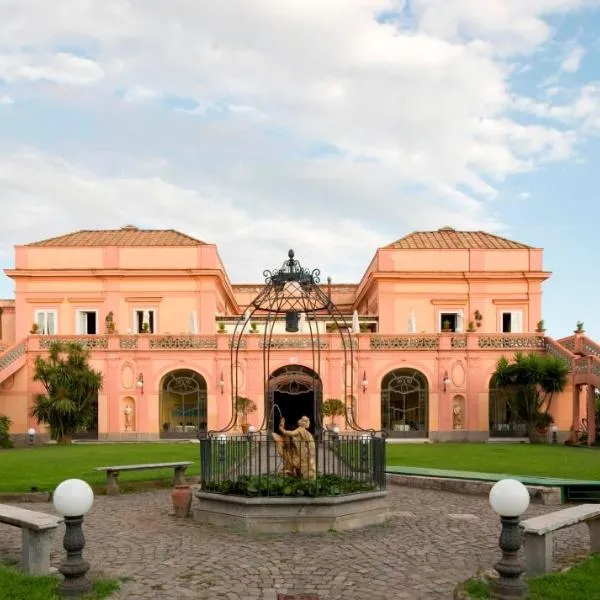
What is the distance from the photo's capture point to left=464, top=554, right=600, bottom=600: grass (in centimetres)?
594

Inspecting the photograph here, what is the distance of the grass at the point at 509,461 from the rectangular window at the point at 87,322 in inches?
692

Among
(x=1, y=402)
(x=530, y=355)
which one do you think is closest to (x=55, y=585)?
(x=530, y=355)

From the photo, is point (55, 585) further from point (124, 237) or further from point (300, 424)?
point (124, 237)

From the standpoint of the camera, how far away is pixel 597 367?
2572 cm

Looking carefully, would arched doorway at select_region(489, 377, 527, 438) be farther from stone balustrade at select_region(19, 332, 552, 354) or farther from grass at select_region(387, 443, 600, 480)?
grass at select_region(387, 443, 600, 480)

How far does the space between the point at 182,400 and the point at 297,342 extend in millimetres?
5705

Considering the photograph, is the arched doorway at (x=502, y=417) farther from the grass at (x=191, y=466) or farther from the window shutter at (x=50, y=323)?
the window shutter at (x=50, y=323)

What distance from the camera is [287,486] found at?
991cm

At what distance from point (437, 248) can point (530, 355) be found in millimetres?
8846

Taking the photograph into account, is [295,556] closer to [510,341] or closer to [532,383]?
[532,383]

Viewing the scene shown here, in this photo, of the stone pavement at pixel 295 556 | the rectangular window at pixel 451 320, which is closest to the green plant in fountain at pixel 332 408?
the rectangular window at pixel 451 320

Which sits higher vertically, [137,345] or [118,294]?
[118,294]

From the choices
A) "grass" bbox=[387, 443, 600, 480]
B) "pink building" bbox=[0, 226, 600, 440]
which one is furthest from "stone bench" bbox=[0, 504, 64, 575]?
"pink building" bbox=[0, 226, 600, 440]

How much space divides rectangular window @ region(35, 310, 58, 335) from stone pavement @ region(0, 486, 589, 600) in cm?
2533
